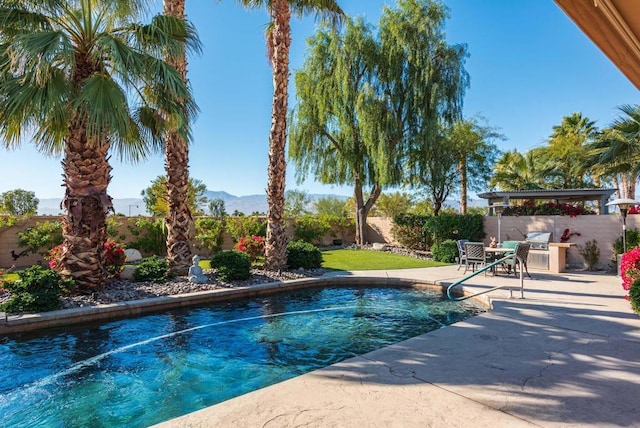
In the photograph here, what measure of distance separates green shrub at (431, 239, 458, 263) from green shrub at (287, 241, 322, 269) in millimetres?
5571

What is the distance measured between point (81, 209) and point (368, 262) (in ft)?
30.6

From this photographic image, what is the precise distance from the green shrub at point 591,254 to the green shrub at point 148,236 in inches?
600

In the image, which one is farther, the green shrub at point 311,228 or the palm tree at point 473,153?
the green shrub at point 311,228

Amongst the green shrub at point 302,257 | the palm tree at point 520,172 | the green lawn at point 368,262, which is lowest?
the green lawn at point 368,262

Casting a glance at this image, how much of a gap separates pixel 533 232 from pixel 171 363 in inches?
534

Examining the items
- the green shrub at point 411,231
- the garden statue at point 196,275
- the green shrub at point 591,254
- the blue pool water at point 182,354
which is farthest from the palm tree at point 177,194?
the green shrub at point 591,254

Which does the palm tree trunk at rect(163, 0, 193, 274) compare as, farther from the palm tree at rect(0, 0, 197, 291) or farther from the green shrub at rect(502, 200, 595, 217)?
the green shrub at rect(502, 200, 595, 217)

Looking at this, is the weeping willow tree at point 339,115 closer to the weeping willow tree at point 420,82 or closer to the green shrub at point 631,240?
the weeping willow tree at point 420,82

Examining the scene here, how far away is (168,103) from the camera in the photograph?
7.51 meters

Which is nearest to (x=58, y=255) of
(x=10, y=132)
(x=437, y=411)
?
(x=10, y=132)

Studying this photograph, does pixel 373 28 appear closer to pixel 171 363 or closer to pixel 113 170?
pixel 113 170

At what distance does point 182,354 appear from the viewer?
5070mm

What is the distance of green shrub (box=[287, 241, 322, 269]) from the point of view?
37.3 ft

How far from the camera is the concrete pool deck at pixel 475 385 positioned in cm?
272
